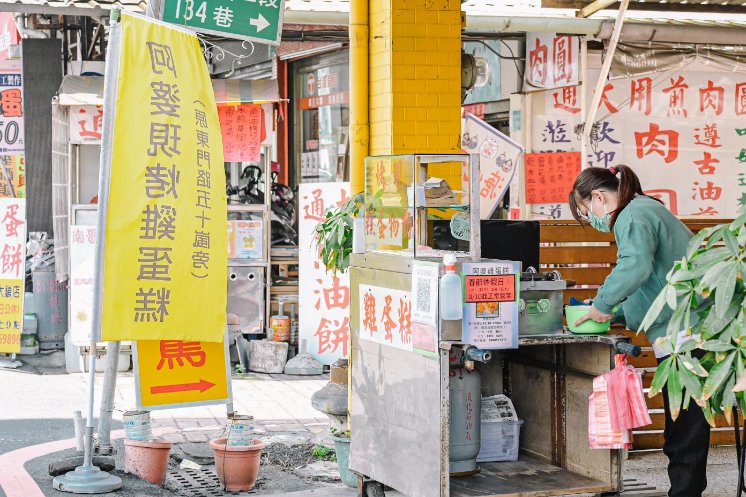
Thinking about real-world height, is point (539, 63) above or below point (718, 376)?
above

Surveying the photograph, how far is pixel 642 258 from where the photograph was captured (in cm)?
599

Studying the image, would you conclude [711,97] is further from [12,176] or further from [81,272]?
[12,176]

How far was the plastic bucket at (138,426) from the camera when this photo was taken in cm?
732

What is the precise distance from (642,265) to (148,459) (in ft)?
11.5

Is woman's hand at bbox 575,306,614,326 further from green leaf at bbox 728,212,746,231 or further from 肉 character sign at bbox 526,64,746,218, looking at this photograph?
肉 character sign at bbox 526,64,746,218

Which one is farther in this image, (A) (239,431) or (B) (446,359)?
(A) (239,431)

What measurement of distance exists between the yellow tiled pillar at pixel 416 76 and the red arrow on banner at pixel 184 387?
6.94 ft

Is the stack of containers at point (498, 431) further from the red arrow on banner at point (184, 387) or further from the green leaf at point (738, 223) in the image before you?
the green leaf at point (738, 223)

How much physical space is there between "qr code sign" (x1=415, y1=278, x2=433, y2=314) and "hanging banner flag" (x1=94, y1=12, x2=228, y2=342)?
1744 mm

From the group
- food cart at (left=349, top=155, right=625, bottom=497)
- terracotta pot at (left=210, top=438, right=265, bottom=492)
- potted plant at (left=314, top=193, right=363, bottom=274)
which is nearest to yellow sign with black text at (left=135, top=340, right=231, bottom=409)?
terracotta pot at (left=210, top=438, right=265, bottom=492)

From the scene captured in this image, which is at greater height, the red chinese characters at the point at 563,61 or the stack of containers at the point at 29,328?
the red chinese characters at the point at 563,61

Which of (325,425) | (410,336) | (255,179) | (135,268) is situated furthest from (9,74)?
(410,336)

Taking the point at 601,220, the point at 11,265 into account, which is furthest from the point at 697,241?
the point at 11,265

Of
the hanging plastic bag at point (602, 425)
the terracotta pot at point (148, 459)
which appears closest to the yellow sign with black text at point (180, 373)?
the terracotta pot at point (148, 459)
